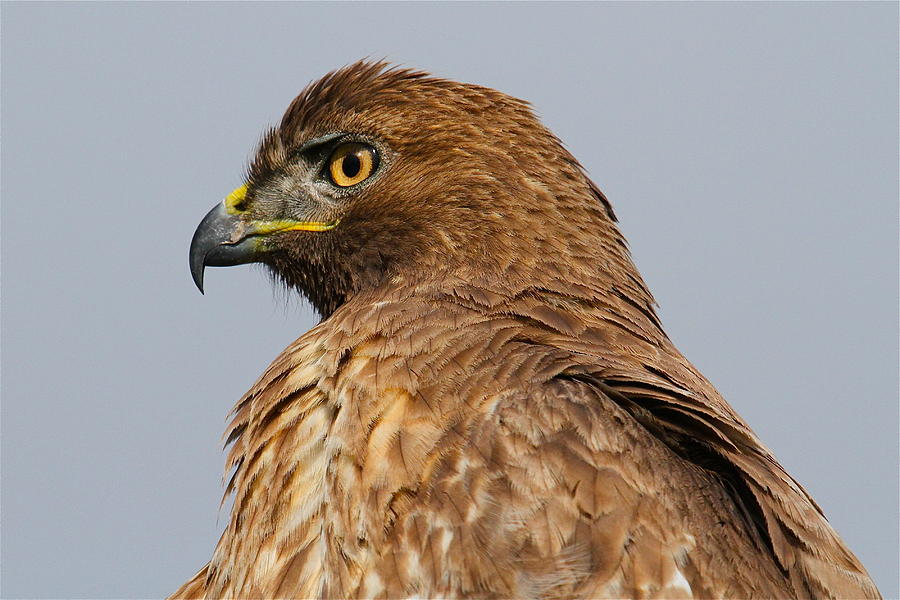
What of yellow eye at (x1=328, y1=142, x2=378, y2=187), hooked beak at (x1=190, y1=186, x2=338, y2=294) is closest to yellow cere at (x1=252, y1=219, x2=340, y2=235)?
hooked beak at (x1=190, y1=186, x2=338, y2=294)

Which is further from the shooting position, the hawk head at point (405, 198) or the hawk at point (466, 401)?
the hawk head at point (405, 198)

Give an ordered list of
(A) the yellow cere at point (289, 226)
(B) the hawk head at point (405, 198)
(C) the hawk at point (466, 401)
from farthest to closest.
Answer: (A) the yellow cere at point (289, 226)
(B) the hawk head at point (405, 198)
(C) the hawk at point (466, 401)

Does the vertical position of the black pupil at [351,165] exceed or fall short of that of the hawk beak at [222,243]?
it exceeds it

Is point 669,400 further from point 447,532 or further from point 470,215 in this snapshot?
point 470,215

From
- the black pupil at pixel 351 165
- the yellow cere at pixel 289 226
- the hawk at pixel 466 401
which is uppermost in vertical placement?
the black pupil at pixel 351 165

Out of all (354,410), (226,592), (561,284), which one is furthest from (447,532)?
(561,284)

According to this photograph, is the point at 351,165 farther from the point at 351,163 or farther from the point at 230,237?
the point at 230,237

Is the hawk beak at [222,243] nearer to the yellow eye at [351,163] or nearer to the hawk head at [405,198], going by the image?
the hawk head at [405,198]

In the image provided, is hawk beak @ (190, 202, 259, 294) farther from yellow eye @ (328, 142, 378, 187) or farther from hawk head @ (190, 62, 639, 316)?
yellow eye @ (328, 142, 378, 187)

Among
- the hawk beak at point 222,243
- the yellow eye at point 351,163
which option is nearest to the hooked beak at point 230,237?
the hawk beak at point 222,243
